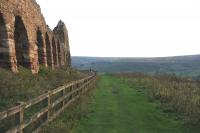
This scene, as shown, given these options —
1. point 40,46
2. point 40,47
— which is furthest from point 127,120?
point 40,46

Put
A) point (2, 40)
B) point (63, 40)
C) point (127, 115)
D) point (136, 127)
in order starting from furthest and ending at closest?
point (63, 40) < point (2, 40) < point (127, 115) < point (136, 127)

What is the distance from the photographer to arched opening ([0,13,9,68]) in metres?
20.0

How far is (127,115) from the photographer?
16516 mm

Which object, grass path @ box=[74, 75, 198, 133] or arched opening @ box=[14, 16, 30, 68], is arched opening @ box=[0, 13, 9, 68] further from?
grass path @ box=[74, 75, 198, 133]

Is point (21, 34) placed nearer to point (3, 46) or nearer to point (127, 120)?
point (3, 46)

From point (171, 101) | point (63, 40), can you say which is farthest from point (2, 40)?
point (63, 40)

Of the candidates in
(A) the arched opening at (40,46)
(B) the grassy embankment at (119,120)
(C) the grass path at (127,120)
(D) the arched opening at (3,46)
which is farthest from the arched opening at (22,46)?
(B) the grassy embankment at (119,120)

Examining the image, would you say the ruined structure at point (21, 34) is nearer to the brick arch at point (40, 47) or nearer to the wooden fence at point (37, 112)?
the brick arch at point (40, 47)

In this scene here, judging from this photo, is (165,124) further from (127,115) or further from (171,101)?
(171,101)

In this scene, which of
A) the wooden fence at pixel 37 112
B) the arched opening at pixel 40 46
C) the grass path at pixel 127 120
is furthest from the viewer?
the arched opening at pixel 40 46

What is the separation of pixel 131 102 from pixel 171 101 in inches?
89.4

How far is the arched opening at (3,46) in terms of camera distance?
20.0 m

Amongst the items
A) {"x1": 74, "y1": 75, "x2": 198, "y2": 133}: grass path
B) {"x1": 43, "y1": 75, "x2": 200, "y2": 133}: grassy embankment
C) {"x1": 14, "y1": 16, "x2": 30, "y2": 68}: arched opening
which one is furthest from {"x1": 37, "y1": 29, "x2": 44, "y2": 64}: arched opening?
{"x1": 43, "y1": 75, "x2": 200, "y2": 133}: grassy embankment

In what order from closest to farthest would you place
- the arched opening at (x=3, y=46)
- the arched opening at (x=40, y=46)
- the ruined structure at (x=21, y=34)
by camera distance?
the arched opening at (x=3, y=46)
the ruined structure at (x=21, y=34)
the arched opening at (x=40, y=46)
